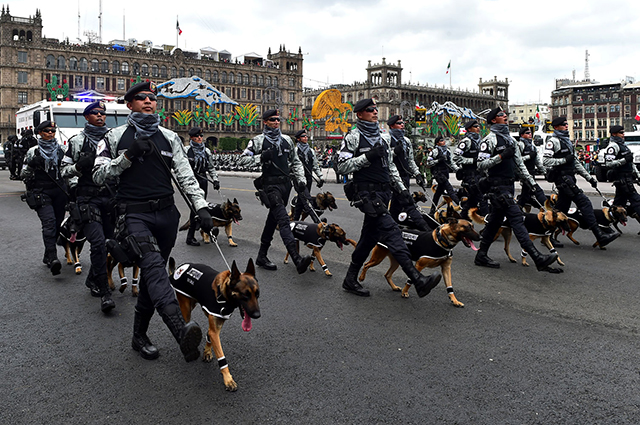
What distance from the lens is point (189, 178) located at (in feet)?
14.7

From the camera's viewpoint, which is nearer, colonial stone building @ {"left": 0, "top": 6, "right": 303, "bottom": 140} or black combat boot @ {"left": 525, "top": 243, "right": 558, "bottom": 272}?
black combat boot @ {"left": 525, "top": 243, "right": 558, "bottom": 272}

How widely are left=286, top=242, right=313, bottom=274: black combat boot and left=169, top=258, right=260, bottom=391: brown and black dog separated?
2.38 meters

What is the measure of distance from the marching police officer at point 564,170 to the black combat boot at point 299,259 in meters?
4.77

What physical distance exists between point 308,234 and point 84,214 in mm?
2730

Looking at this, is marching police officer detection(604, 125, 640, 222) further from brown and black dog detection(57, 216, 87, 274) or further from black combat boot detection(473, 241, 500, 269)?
brown and black dog detection(57, 216, 87, 274)

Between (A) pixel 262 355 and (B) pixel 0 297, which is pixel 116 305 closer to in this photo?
(B) pixel 0 297

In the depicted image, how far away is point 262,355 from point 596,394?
244cm

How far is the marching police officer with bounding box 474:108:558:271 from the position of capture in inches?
299

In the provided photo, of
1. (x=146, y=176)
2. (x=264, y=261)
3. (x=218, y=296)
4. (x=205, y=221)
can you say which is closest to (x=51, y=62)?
(x=264, y=261)

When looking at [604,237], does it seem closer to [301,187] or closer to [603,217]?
[603,217]

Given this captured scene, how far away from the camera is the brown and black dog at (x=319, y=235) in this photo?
23.1 ft

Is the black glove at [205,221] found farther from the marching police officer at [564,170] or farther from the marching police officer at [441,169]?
the marching police officer at [441,169]

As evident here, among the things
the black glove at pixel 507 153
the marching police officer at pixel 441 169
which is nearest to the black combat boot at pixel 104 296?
the black glove at pixel 507 153

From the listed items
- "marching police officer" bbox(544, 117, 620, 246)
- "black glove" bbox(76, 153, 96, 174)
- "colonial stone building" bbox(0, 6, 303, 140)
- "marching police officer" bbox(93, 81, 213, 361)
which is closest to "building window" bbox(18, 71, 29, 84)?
"colonial stone building" bbox(0, 6, 303, 140)
